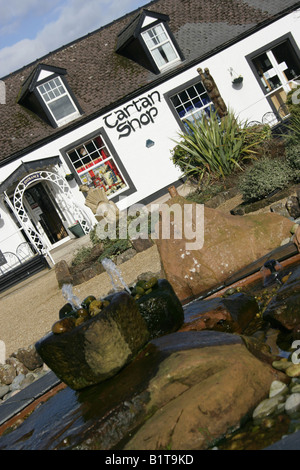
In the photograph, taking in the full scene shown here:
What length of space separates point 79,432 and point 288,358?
1.63 m

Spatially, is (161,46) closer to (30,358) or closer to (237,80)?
(237,80)

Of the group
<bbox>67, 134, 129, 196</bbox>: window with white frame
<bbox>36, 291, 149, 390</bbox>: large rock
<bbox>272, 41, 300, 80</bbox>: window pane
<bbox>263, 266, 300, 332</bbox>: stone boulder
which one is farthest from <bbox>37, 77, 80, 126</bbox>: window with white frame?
<bbox>36, 291, 149, 390</bbox>: large rock

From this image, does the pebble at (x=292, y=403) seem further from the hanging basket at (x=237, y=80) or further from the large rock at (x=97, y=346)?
the hanging basket at (x=237, y=80)

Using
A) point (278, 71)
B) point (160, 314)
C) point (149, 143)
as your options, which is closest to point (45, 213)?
point (149, 143)

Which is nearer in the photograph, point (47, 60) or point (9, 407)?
point (9, 407)

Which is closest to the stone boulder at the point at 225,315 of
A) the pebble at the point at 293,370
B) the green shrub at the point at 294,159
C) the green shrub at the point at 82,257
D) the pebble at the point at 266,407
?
the pebble at the point at 293,370

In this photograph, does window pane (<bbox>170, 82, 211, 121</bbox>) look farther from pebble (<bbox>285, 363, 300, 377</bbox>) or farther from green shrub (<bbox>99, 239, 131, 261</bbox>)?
pebble (<bbox>285, 363, 300, 377</bbox>)

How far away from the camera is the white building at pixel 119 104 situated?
19.1 metres

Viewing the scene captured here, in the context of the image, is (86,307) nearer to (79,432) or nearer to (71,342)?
(71,342)

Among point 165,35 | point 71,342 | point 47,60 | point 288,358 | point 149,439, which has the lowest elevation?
point 288,358

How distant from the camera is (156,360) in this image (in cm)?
426

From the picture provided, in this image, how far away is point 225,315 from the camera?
17.1 ft

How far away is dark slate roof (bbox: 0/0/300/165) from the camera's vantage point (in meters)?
19.5

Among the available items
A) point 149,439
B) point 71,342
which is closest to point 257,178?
point 71,342
